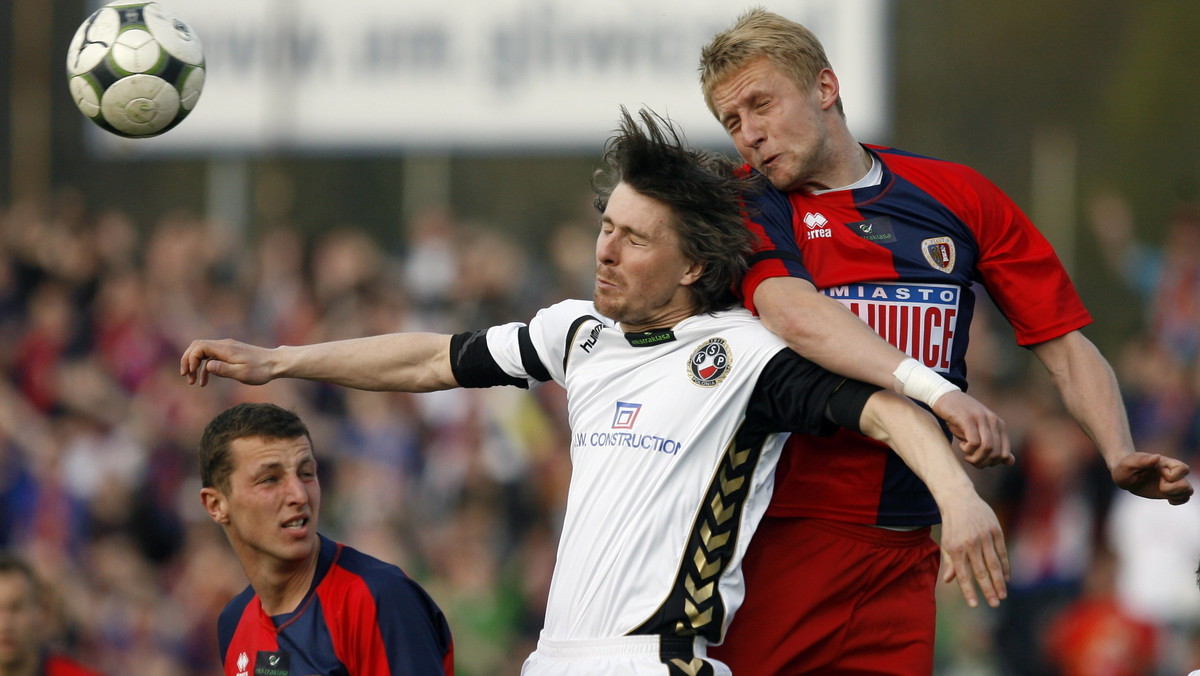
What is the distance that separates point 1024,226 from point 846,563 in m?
1.14

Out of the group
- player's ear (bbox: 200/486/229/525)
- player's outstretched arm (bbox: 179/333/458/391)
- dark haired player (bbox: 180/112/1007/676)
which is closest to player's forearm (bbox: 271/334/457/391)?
player's outstretched arm (bbox: 179/333/458/391)

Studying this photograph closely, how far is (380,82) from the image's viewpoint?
43.9 feet

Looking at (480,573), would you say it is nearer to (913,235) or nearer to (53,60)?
(913,235)

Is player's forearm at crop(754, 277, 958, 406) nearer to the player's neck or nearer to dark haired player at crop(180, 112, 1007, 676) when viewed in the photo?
dark haired player at crop(180, 112, 1007, 676)

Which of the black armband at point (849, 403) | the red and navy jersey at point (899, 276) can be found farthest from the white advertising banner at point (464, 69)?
the black armband at point (849, 403)

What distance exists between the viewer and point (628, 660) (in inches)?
147

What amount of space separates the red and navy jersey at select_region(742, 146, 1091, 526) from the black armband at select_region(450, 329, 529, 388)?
816 millimetres

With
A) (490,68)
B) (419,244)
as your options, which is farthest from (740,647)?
(490,68)

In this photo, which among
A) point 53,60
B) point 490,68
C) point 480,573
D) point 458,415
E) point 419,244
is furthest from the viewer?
point 53,60

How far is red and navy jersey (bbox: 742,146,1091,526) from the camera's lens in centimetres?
412

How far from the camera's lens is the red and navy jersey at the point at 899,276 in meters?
4.12

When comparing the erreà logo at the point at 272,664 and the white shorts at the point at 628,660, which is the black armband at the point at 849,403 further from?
the erreà logo at the point at 272,664

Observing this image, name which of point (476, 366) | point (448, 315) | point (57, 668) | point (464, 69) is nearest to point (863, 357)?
point (476, 366)

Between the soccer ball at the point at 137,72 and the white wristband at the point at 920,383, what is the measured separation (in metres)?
3.00
